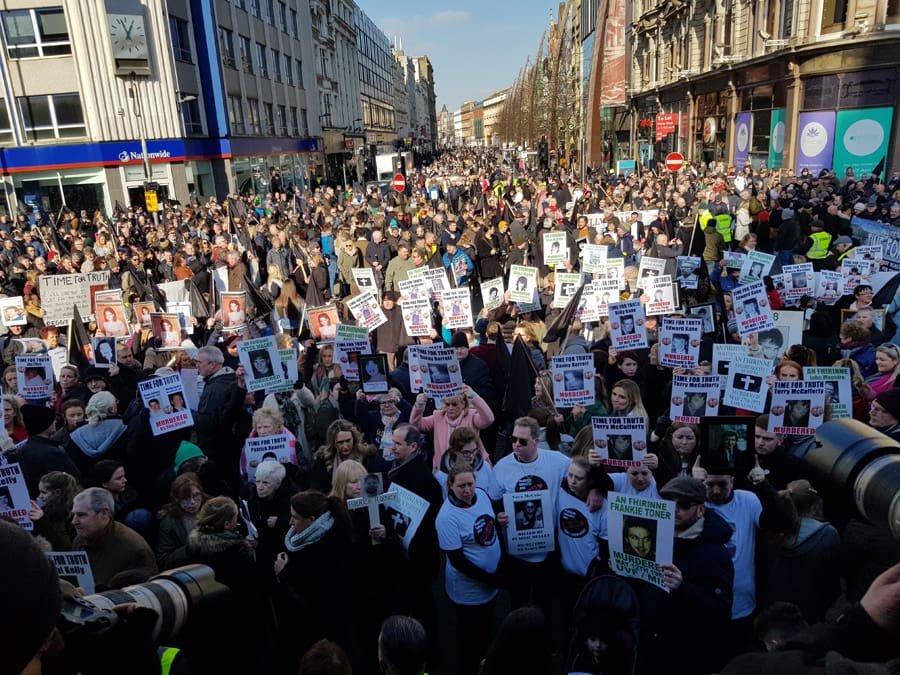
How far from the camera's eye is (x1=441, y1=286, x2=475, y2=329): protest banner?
338 inches

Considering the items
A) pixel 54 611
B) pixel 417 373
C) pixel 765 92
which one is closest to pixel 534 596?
pixel 417 373

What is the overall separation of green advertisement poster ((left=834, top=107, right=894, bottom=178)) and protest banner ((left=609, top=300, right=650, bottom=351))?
2199 centimetres

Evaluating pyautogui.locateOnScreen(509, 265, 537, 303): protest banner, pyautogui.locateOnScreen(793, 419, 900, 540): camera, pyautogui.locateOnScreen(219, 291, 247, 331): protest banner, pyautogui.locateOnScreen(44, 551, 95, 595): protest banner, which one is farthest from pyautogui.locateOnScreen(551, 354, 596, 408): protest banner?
pyautogui.locateOnScreen(219, 291, 247, 331): protest banner

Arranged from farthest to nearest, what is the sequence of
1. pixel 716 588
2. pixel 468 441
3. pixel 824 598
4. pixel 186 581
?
pixel 468 441
pixel 824 598
pixel 716 588
pixel 186 581

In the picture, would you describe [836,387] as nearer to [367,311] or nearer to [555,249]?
[367,311]

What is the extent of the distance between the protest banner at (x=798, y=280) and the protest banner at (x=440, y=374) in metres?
5.13

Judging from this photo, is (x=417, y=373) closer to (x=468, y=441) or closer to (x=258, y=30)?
(x=468, y=441)

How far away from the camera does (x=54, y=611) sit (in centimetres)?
139

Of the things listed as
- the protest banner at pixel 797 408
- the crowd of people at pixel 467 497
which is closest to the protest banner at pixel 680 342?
the crowd of people at pixel 467 497

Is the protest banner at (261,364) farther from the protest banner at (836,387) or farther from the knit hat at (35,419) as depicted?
the protest banner at (836,387)

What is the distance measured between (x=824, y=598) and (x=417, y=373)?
13.3 feet

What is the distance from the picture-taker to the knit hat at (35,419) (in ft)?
18.8

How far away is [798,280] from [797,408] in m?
4.22

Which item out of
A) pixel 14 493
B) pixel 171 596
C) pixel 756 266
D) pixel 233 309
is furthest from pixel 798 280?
pixel 14 493
